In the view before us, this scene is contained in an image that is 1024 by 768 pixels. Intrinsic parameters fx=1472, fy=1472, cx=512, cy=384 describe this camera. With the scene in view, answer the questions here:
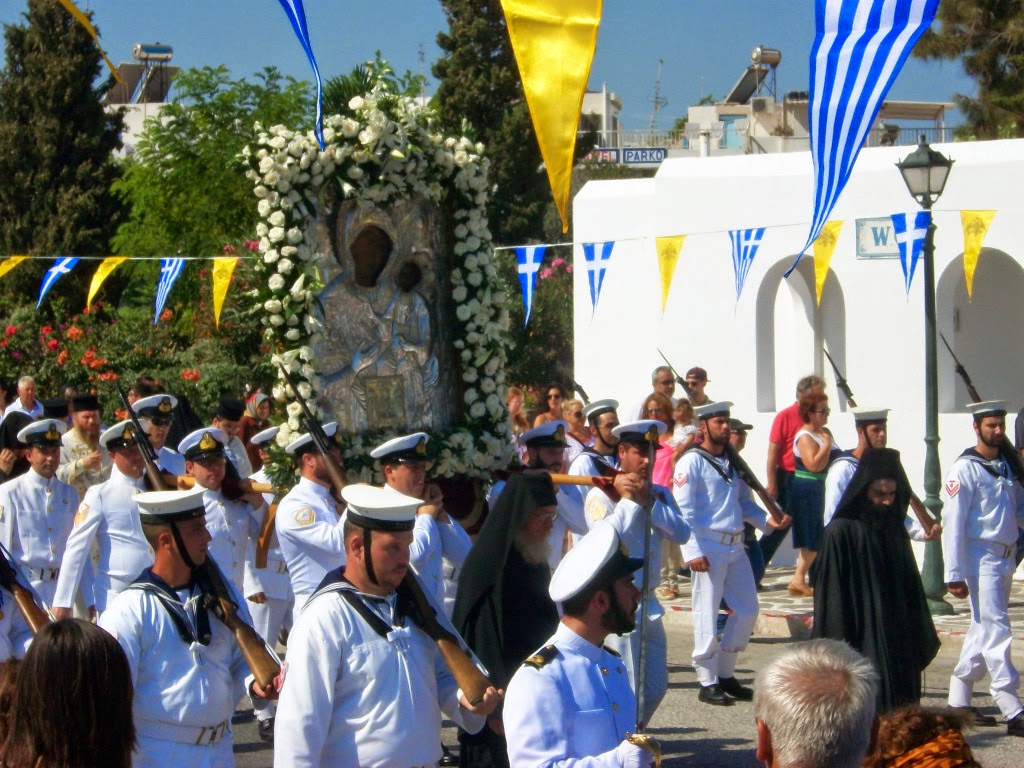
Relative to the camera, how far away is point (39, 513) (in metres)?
9.70

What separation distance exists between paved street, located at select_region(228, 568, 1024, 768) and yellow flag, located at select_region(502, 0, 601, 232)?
7.55ft

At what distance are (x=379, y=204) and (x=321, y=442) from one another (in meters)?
2.63

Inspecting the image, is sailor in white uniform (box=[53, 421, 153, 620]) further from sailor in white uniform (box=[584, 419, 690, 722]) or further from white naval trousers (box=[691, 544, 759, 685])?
white naval trousers (box=[691, 544, 759, 685])

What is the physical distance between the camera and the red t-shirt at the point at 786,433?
541 inches

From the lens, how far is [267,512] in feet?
31.2

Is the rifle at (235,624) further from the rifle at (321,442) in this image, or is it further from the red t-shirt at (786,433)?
the red t-shirt at (786,433)

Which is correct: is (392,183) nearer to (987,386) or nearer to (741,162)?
(741,162)

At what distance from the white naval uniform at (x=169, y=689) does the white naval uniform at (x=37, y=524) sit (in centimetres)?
498

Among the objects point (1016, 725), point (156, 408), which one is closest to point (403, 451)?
point (156, 408)

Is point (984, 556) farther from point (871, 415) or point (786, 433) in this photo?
point (786, 433)

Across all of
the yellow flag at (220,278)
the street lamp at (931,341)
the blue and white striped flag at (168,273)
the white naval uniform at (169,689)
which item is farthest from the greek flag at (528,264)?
the white naval uniform at (169,689)

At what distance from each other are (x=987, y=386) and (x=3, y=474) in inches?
429

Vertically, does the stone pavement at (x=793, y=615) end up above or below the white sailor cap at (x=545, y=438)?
→ below

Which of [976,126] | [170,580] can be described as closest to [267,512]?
[170,580]
